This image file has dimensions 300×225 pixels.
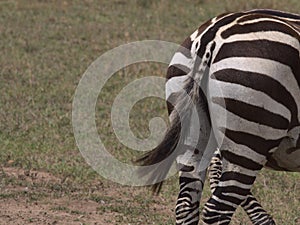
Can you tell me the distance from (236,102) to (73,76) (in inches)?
277

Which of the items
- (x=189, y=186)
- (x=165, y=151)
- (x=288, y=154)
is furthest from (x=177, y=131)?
(x=288, y=154)

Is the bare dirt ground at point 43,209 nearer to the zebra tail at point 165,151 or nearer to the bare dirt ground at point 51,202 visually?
the bare dirt ground at point 51,202

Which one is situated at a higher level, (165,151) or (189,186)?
(165,151)

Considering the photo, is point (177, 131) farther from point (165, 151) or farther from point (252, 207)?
point (252, 207)

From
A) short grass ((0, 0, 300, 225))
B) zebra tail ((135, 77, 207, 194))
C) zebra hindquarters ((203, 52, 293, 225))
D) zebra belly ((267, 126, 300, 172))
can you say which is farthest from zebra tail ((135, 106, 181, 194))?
short grass ((0, 0, 300, 225))

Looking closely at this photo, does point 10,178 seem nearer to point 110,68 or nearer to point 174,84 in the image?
point 174,84

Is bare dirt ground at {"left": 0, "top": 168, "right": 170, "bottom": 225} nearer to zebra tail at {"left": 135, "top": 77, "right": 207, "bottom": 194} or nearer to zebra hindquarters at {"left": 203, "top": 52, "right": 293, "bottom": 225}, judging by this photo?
zebra tail at {"left": 135, "top": 77, "right": 207, "bottom": 194}

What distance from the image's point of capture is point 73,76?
37.5 feet

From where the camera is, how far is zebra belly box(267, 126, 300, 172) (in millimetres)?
4750

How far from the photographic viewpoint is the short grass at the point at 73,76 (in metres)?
7.69

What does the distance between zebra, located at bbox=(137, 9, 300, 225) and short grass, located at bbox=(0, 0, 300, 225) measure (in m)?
1.88

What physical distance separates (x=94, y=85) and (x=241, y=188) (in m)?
6.48

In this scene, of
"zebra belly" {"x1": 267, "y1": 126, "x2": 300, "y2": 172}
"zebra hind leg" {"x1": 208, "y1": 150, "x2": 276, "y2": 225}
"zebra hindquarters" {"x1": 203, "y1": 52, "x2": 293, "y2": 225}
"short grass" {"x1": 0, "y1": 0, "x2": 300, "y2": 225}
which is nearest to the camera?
"zebra hindquarters" {"x1": 203, "y1": 52, "x2": 293, "y2": 225}

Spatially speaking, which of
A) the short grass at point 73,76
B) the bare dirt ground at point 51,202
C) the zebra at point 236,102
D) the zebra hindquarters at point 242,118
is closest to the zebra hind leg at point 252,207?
the short grass at point 73,76
